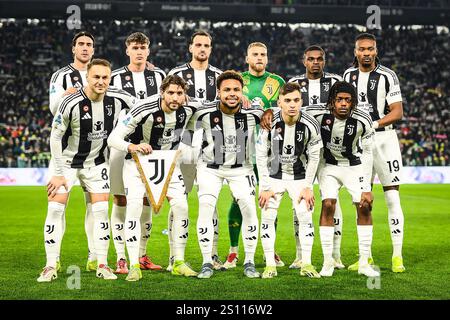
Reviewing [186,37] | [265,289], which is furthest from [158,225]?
[186,37]

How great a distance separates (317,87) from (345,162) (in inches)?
39.1

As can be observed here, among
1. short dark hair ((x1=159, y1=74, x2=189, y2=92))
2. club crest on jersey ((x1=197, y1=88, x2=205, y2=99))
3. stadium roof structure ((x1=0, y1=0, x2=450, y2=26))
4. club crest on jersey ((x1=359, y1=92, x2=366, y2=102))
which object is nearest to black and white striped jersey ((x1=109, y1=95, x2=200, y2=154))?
short dark hair ((x1=159, y1=74, x2=189, y2=92))

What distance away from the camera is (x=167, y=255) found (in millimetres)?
8312

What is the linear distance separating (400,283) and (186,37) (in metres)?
25.7

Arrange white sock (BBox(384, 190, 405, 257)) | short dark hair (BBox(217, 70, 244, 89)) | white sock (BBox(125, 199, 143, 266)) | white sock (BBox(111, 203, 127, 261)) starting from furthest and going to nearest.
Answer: white sock (BBox(384, 190, 405, 257))
white sock (BBox(111, 203, 127, 261))
short dark hair (BBox(217, 70, 244, 89))
white sock (BBox(125, 199, 143, 266))

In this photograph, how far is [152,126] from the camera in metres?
6.53

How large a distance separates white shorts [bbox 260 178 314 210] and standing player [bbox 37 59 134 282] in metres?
1.57

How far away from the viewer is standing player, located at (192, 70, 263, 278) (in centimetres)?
659

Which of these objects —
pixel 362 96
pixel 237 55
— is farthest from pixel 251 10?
pixel 362 96

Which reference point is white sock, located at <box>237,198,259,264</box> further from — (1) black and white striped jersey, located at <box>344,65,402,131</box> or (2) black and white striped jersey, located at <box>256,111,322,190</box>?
(1) black and white striped jersey, located at <box>344,65,402,131</box>

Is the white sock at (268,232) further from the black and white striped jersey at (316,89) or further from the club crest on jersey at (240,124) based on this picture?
the black and white striped jersey at (316,89)

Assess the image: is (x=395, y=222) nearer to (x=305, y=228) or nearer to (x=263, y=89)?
(x=305, y=228)

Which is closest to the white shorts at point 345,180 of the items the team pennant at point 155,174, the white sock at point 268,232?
the white sock at point 268,232

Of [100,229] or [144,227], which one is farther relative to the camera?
[144,227]
